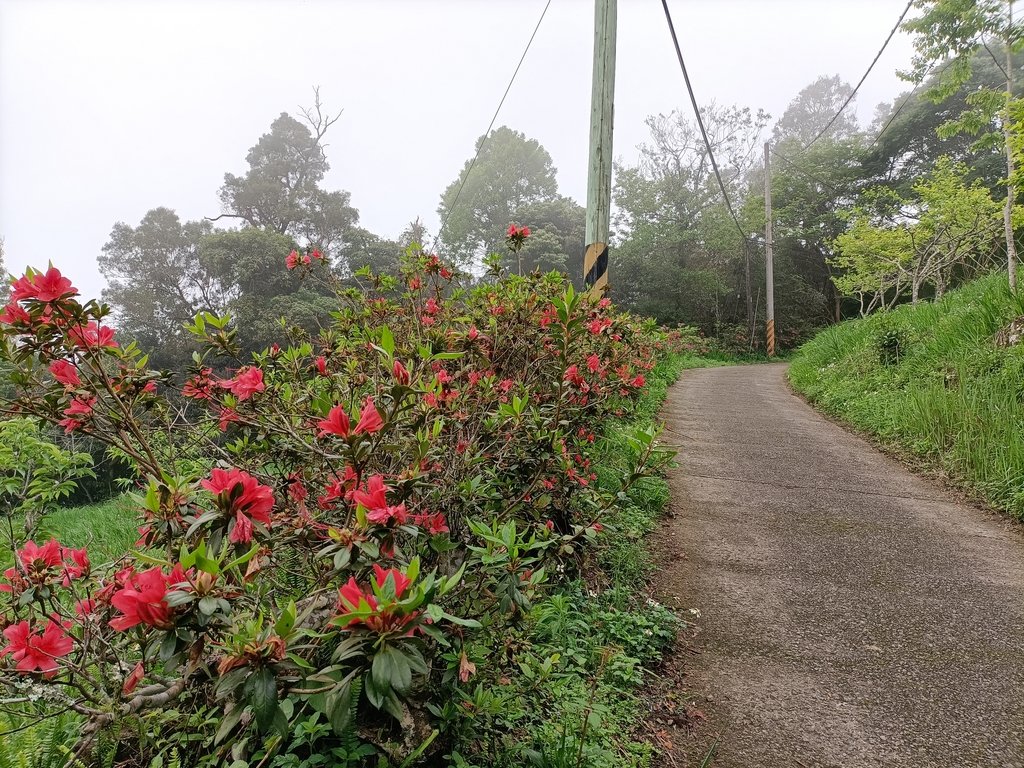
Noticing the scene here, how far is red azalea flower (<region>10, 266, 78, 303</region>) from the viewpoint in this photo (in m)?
1.05

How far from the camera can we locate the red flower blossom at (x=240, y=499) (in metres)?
0.84

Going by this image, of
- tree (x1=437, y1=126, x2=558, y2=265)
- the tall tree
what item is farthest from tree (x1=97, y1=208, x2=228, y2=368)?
the tall tree

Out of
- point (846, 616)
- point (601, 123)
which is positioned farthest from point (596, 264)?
point (846, 616)

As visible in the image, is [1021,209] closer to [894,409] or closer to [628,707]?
[894,409]

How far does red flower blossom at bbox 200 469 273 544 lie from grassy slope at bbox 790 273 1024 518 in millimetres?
3426

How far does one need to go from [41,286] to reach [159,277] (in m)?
20.1

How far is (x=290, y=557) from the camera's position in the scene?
1.67 meters

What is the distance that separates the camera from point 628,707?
4.75ft

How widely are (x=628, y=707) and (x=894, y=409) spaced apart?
3784 millimetres

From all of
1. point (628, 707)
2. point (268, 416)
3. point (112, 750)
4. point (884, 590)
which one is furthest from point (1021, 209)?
point (112, 750)

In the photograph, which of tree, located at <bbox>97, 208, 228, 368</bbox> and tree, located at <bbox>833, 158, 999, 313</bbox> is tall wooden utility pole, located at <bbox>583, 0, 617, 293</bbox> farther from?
tree, located at <bbox>97, 208, 228, 368</bbox>

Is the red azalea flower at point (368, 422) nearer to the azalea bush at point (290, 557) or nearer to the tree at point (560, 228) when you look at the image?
the azalea bush at point (290, 557)

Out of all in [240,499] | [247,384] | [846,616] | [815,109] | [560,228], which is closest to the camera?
A: [240,499]

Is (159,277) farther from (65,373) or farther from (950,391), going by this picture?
(950,391)
